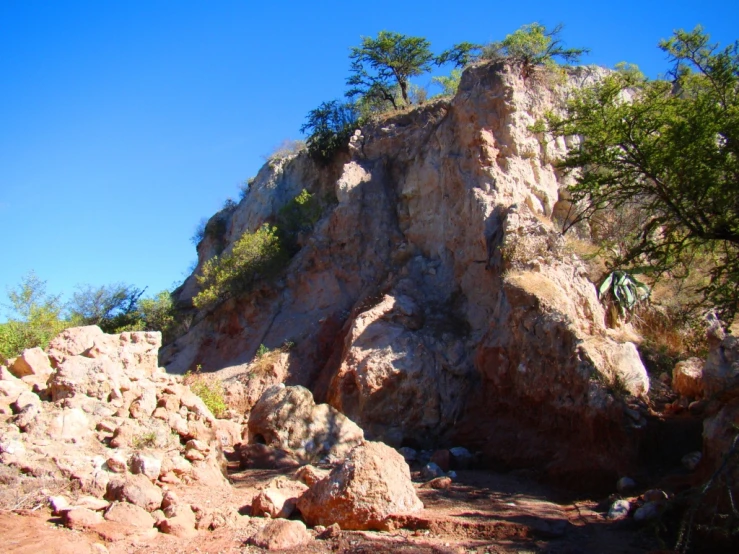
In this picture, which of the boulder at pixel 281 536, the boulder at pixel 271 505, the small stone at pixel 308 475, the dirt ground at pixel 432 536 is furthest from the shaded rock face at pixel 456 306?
the boulder at pixel 281 536

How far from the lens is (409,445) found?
11.7 meters

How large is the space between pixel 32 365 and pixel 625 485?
9.28 m

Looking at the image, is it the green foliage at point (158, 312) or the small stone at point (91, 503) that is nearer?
the small stone at point (91, 503)

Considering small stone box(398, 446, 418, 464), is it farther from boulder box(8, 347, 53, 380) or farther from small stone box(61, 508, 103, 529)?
boulder box(8, 347, 53, 380)

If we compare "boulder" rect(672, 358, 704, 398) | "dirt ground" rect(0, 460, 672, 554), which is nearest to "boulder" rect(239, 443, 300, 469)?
"dirt ground" rect(0, 460, 672, 554)

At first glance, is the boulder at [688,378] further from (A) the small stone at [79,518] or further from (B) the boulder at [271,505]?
(A) the small stone at [79,518]

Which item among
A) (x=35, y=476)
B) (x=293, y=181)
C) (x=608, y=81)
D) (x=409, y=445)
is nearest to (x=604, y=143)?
(x=608, y=81)

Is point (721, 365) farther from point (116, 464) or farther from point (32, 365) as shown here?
point (32, 365)

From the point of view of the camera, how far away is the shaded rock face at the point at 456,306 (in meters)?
9.95

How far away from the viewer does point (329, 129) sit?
19625 millimetres

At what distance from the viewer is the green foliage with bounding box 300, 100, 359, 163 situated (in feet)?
62.9

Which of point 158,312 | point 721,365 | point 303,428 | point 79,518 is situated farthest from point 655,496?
point 158,312

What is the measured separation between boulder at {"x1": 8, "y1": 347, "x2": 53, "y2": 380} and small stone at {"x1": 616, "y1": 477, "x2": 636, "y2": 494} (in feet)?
29.6

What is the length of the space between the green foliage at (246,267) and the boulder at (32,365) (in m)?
6.86
